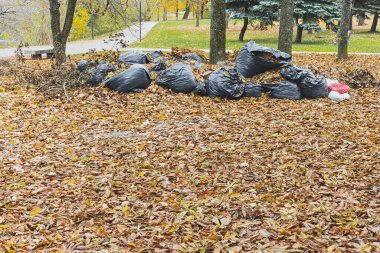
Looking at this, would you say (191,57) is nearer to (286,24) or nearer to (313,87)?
(286,24)

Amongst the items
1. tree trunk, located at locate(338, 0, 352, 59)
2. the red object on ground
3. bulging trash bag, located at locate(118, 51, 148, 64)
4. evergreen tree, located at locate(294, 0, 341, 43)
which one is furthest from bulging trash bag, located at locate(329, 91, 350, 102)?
evergreen tree, located at locate(294, 0, 341, 43)

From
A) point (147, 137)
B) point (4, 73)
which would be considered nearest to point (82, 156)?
point (147, 137)

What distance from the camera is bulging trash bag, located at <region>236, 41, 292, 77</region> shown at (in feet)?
24.1

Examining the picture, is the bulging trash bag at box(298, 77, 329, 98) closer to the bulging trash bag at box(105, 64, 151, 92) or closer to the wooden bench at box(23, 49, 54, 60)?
the bulging trash bag at box(105, 64, 151, 92)

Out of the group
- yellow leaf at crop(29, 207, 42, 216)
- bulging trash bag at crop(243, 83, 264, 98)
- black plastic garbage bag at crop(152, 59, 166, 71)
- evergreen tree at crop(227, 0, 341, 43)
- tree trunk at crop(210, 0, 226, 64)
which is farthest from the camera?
evergreen tree at crop(227, 0, 341, 43)

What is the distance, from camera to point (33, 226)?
3270 millimetres

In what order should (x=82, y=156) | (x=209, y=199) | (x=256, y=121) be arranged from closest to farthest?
(x=209, y=199)
(x=82, y=156)
(x=256, y=121)

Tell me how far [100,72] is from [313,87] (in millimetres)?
4100

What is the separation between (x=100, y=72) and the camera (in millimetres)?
7973

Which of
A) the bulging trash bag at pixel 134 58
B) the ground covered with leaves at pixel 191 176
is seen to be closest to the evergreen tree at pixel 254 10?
the bulging trash bag at pixel 134 58

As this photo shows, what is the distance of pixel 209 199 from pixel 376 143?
7.96 ft

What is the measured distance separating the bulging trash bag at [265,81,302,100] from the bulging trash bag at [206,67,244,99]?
0.61 meters

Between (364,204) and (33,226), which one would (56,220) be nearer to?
(33,226)

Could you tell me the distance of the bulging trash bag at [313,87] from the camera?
A: 703cm
